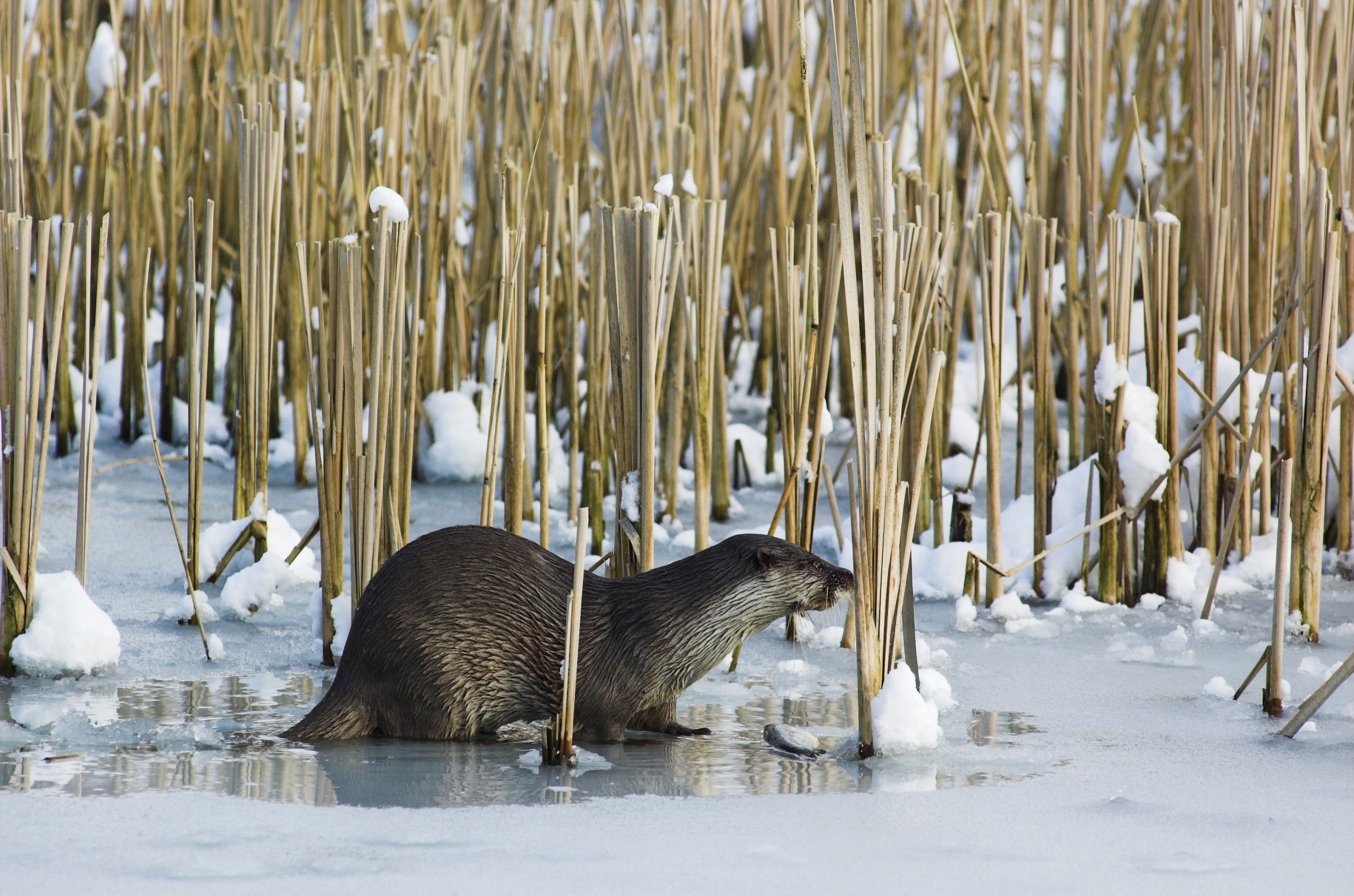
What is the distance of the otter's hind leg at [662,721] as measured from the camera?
104 inches

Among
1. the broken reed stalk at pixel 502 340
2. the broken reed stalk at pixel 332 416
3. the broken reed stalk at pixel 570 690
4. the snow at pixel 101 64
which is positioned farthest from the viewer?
the snow at pixel 101 64

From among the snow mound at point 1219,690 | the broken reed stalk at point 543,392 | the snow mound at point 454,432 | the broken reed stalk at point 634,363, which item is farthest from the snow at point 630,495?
the snow mound at point 454,432

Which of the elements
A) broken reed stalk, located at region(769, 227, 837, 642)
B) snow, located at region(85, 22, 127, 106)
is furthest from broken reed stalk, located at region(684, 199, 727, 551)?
snow, located at region(85, 22, 127, 106)

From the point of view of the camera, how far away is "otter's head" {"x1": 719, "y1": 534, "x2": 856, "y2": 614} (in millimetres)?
2664

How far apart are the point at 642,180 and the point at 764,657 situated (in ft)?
4.91

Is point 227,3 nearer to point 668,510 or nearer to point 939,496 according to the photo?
point 668,510

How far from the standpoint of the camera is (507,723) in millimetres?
2697

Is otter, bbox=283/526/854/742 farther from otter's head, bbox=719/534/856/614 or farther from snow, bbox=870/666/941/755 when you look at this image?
snow, bbox=870/666/941/755

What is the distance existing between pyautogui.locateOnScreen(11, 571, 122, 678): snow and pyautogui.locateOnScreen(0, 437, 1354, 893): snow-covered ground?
60mm

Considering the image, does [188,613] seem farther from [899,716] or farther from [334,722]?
[899,716]

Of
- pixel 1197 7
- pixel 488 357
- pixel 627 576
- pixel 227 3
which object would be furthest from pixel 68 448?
pixel 1197 7

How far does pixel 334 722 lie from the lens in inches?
97.0

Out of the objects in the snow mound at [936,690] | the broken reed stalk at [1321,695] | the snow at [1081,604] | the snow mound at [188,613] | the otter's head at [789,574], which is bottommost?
the snow mound at [188,613]

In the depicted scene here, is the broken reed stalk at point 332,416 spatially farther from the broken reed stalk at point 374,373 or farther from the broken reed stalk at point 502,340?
the broken reed stalk at point 502,340
